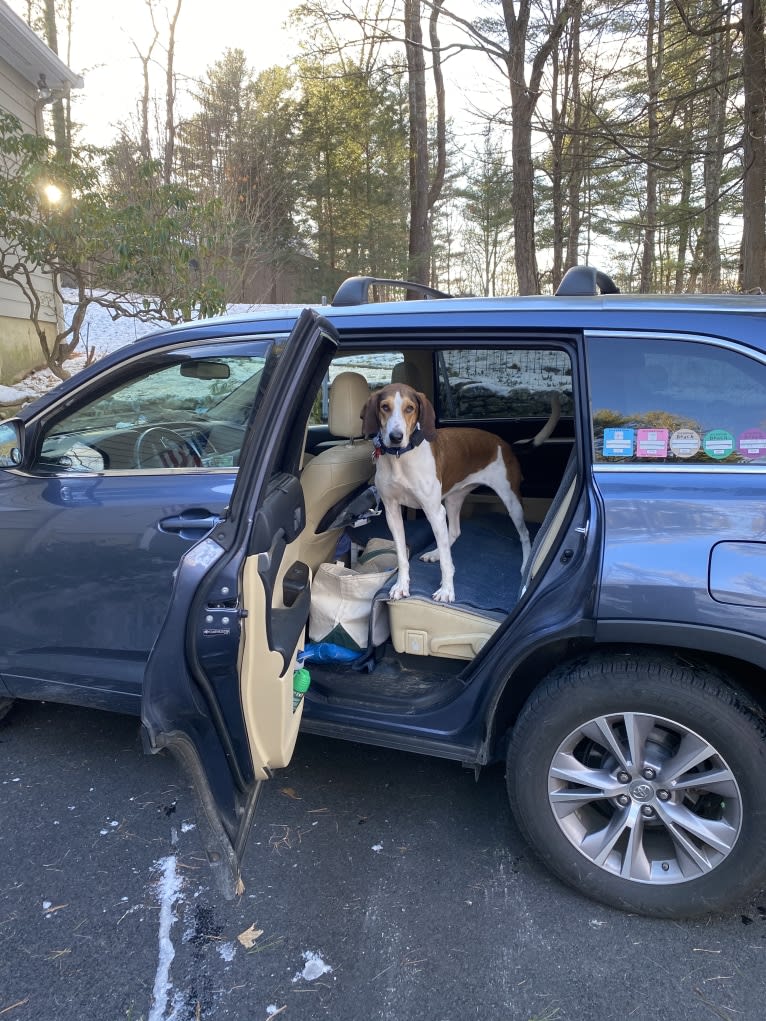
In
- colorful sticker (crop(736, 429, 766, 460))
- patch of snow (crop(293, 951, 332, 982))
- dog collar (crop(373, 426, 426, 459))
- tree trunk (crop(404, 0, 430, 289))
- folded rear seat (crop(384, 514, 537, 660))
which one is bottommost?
patch of snow (crop(293, 951, 332, 982))

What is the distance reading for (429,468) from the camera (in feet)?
10.7

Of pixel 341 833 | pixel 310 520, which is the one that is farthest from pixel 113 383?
pixel 341 833

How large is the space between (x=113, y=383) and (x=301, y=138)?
24.3 meters

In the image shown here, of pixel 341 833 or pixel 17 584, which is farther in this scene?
pixel 17 584

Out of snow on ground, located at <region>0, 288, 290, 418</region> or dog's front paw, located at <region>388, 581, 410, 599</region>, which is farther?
snow on ground, located at <region>0, 288, 290, 418</region>

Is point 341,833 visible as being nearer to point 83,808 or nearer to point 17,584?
point 83,808

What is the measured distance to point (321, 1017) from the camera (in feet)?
6.04

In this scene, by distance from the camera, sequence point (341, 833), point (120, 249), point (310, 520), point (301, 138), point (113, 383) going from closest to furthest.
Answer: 1. point (341, 833)
2. point (113, 383)
3. point (310, 520)
4. point (120, 249)
5. point (301, 138)

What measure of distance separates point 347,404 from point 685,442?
1544 mm

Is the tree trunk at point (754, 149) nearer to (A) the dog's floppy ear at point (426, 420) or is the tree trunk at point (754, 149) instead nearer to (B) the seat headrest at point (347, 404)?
(A) the dog's floppy ear at point (426, 420)

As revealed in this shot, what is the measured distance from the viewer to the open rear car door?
1846 mm

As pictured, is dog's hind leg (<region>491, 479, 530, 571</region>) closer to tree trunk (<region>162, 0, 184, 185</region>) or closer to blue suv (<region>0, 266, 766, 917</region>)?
blue suv (<region>0, 266, 766, 917</region>)

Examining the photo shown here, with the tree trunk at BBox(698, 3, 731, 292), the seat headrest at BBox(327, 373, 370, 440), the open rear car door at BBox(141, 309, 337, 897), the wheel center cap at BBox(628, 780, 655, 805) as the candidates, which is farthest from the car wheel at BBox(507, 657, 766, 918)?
the tree trunk at BBox(698, 3, 731, 292)

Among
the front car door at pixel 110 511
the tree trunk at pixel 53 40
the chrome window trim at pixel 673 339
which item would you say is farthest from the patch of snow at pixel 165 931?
the tree trunk at pixel 53 40
